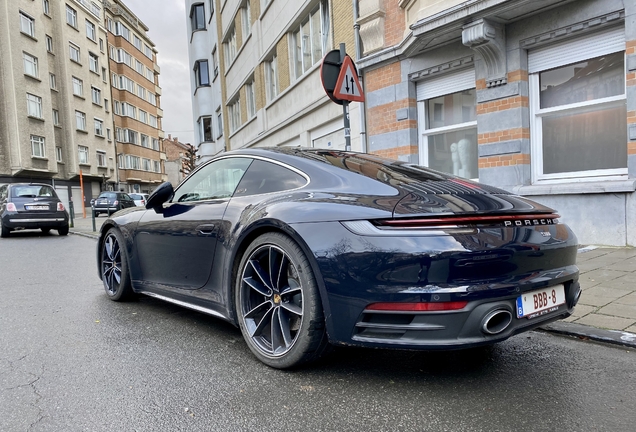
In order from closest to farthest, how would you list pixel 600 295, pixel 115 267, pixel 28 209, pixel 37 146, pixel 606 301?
1. pixel 606 301
2. pixel 600 295
3. pixel 115 267
4. pixel 28 209
5. pixel 37 146

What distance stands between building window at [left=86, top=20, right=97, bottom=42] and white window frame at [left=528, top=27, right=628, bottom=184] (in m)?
41.3

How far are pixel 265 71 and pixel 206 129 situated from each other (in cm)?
1391

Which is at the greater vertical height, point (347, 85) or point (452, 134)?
point (347, 85)

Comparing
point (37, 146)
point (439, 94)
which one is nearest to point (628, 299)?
point (439, 94)

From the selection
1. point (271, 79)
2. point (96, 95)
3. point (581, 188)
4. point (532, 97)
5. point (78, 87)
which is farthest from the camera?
point (96, 95)

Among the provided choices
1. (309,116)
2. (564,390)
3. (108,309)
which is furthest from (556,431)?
(309,116)

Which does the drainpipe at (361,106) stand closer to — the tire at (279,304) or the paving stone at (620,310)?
the paving stone at (620,310)

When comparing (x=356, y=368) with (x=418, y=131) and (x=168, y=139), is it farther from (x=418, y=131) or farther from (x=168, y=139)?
(x=168, y=139)

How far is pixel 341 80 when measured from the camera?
561 cm

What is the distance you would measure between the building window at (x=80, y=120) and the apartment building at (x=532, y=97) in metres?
34.0

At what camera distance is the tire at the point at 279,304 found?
8.34 feet

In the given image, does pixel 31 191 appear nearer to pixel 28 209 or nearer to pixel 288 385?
pixel 28 209

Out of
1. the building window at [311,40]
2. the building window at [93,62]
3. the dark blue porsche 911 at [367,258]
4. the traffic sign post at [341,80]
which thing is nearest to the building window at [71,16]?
the building window at [93,62]

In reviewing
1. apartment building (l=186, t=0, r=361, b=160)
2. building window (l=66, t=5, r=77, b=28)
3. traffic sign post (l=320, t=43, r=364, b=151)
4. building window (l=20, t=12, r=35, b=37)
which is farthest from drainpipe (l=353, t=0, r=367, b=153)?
building window (l=66, t=5, r=77, b=28)
